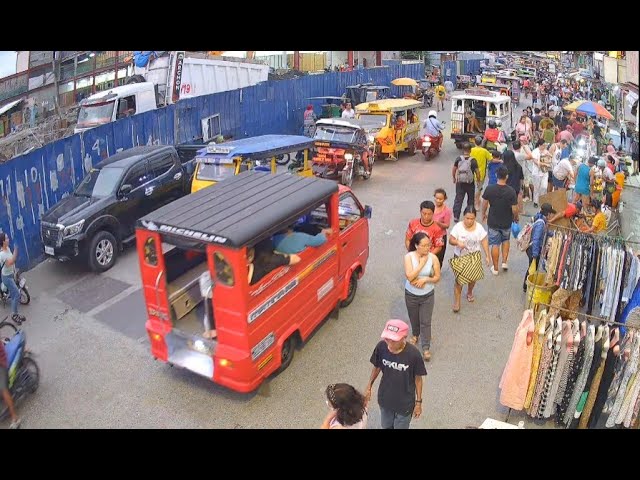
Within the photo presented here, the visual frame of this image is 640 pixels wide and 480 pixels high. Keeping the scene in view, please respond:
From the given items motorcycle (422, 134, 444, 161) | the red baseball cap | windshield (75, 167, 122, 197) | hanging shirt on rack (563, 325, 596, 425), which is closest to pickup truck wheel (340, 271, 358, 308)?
hanging shirt on rack (563, 325, 596, 425)

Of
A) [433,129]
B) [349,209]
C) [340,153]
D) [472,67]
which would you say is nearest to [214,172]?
[349,209]

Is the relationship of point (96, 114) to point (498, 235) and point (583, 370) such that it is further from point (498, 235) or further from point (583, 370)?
point (583, 370)

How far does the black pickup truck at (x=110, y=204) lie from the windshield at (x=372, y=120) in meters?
7.35

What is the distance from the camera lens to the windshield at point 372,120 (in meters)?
17.7

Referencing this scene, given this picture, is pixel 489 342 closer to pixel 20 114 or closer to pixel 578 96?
pixel 578 96

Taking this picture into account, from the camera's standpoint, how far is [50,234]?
976 centimetres

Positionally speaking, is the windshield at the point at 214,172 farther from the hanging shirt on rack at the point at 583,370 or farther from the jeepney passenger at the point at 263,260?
the hanging shirt on rack at the point at 583,370

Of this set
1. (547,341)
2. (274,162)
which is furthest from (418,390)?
(274,162)

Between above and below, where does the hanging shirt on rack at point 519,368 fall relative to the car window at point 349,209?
below

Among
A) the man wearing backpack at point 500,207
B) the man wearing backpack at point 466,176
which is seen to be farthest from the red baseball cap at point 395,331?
the man wearing backpack at point 466,176

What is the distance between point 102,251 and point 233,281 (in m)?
5.30

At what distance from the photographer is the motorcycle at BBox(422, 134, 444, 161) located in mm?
18016

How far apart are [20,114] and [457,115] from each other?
16.0m

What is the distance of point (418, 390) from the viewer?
500cm
